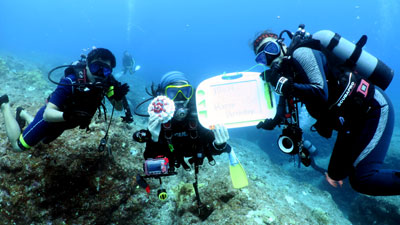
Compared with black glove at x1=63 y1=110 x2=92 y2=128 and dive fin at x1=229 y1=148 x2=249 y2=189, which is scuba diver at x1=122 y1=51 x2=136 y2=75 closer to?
black glove at x1=63 y1=110 x2=92 y2=128

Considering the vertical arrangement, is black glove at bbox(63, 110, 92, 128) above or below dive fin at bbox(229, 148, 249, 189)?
above

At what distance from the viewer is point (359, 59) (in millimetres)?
3041

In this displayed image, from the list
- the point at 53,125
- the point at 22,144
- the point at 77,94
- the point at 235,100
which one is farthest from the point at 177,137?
the point at 22,144

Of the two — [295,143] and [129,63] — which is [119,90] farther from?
[129,63]

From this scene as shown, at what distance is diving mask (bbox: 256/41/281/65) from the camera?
3070mm

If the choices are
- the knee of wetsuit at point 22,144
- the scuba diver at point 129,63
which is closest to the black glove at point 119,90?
the knee of wetsuit at point 22,144

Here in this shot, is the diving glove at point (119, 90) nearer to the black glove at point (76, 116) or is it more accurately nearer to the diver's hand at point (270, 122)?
the black glove at point (76, 116)

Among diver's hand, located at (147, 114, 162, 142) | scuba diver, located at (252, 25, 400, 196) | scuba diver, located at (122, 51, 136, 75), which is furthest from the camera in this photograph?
scuba diver, located at (122, 51, 136, 75)

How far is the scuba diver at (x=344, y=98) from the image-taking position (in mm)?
2816

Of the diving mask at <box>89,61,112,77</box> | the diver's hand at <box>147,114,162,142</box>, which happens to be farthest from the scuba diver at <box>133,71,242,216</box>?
the diving mask at <box>89,61,112,77</box>

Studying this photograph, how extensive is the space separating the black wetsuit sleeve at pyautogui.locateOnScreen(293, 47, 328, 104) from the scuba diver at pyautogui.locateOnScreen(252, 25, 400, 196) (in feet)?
0.04

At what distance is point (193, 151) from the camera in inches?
130

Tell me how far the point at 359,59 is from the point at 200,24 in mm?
165566

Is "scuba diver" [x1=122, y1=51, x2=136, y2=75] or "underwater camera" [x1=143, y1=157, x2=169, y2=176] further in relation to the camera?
"scuba diver" [x1=122, y1=51, x2=136, y2=75]
